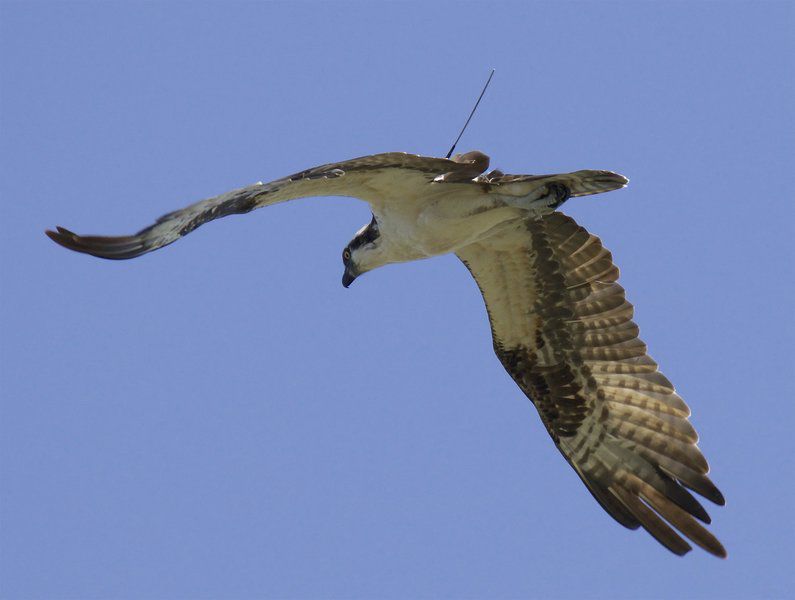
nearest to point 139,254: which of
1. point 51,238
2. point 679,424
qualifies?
point 51,238

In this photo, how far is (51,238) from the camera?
9781 mm

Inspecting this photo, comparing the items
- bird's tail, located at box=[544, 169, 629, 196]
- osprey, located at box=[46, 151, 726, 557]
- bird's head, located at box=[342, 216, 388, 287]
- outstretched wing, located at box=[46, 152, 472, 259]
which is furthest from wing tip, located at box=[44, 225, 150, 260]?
bird's tail, located at box=[544, 169, 629, 196]

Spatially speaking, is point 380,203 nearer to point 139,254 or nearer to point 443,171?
point 443,171

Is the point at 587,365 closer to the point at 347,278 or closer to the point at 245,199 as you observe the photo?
the point at 347,278

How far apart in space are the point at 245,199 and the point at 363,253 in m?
2.60

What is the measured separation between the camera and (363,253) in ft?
40.1

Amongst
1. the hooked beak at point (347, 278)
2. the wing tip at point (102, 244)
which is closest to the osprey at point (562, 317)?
the hooked beak at point (347, 278)

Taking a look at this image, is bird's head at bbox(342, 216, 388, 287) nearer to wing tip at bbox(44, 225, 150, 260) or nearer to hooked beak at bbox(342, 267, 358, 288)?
hooked beak at bbox(342, 267, 358, 288)

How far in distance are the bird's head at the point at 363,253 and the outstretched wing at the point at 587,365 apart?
83 cm

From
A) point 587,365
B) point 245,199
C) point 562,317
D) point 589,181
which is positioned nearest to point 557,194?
point 589,181

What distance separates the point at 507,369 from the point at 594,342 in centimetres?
85

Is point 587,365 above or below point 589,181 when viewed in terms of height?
below

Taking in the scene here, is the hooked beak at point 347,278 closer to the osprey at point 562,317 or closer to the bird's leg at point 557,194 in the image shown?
the osprey at point 562,317

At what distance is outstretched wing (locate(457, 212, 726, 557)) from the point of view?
40.2 ft
